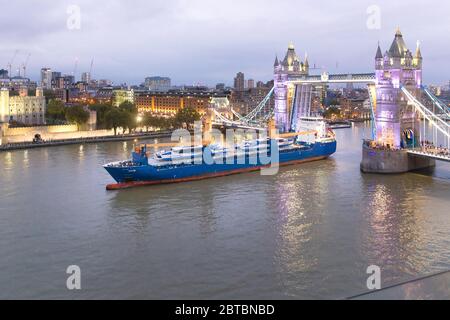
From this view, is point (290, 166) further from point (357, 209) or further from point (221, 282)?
point (221, 282)

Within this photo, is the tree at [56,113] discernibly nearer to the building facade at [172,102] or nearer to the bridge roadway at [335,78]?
the building facade at [172,102]

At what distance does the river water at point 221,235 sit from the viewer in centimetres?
933

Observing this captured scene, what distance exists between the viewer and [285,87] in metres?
32.8

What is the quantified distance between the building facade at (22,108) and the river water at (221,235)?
18.6 m

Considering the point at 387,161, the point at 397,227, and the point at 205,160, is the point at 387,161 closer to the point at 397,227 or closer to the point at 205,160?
the point at 205,160

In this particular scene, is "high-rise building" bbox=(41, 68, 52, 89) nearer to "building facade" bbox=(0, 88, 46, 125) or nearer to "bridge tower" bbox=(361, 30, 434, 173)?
"building facade" bbox=(0, 88, 46, 125)

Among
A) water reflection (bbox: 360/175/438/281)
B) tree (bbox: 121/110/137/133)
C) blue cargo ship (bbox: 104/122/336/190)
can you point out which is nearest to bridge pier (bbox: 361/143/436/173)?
water reflection (bbox: 360/175/438/281)

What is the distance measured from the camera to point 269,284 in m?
9.28

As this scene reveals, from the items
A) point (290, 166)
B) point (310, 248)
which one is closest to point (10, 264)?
point (310, 248)

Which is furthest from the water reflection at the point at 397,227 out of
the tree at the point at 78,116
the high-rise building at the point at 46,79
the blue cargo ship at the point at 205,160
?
the high-rise building at the point at 46,79

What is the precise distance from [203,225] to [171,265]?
3061 millimetres

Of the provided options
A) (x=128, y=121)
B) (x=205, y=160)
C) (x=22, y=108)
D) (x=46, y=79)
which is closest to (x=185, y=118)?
(x=128, y=121)
